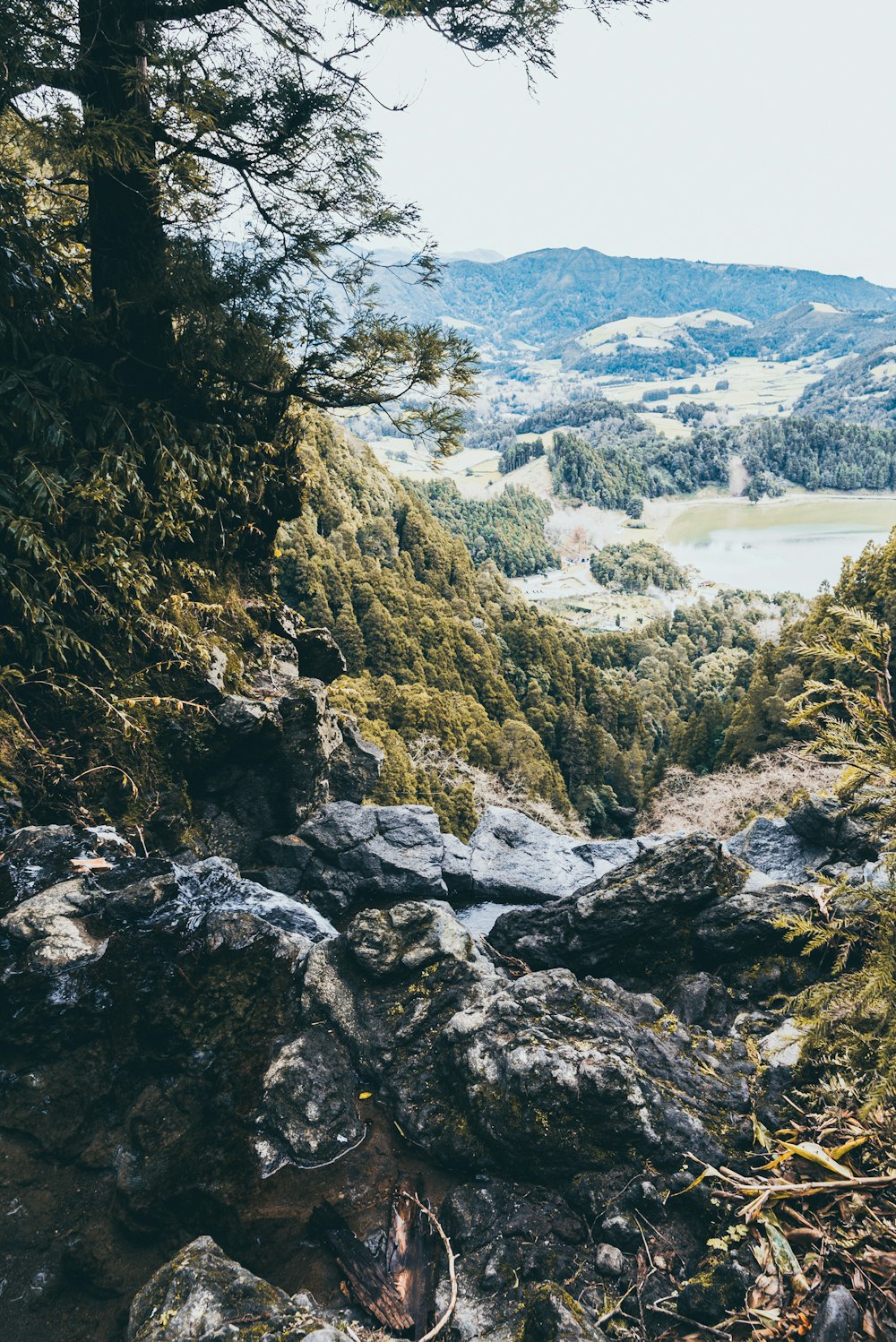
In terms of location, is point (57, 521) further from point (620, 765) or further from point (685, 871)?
point (620, 765)

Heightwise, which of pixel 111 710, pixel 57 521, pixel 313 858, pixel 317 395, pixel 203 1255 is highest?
pixel 317 395

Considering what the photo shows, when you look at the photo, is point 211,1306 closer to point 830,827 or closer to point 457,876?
point 457,876

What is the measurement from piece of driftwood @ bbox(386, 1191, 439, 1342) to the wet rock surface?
0.45 feet

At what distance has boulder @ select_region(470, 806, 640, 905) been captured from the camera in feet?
36.5

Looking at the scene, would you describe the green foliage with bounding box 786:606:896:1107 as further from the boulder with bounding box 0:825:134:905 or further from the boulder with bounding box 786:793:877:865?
the boulder with bounding box 786:793:877:865

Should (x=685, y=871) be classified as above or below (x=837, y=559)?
above

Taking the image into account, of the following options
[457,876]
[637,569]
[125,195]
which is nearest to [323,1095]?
[457,876]

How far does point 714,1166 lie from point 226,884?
489cm

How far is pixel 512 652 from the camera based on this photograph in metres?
54.4

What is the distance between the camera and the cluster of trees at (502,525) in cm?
15075

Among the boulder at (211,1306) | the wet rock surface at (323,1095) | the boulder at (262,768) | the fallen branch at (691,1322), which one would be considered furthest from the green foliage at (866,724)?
the boulder at (262,768)

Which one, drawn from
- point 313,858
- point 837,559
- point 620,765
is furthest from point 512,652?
point 837,559

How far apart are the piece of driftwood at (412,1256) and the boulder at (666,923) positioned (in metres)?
2.88

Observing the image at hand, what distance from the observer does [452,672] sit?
40938mm
